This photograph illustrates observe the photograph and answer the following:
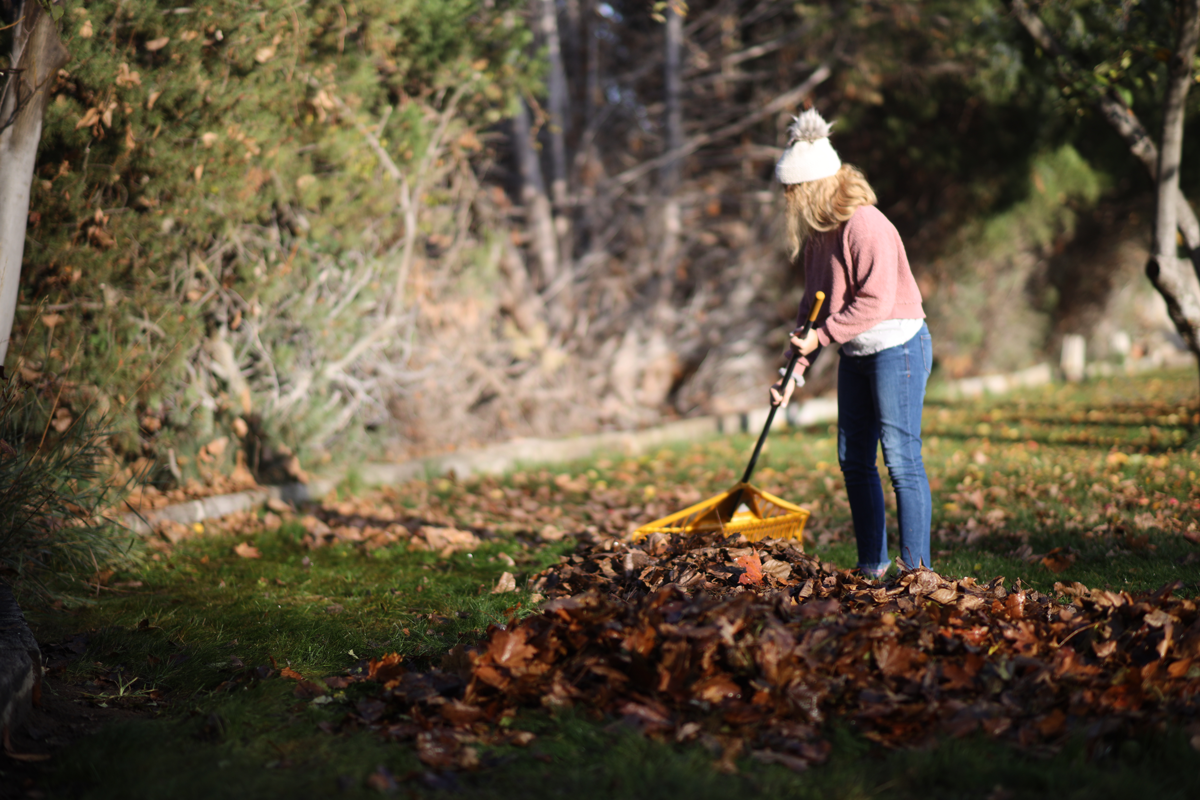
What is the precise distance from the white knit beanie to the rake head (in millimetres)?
1436

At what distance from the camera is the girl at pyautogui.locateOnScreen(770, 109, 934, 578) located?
3633 millimetres

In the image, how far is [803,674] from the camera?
2.49 meters

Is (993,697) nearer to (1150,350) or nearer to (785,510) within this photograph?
(785,510)

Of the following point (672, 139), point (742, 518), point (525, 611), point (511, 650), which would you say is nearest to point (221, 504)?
point (525, 611)

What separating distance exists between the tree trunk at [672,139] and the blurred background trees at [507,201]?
0.04 metres

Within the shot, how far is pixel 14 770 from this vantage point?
232 cm

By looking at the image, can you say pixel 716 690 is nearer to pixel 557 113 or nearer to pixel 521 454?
pixel 521 454

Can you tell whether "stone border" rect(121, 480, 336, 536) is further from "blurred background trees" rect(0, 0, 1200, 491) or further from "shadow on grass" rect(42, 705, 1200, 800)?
"shadow on grass" rect(42, 705, 1200, 800)

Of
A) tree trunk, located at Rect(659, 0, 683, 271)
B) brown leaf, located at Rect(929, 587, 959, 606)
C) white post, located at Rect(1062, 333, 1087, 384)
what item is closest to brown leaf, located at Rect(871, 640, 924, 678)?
brown leaf, located at Rect(929, 587, 959, 606)

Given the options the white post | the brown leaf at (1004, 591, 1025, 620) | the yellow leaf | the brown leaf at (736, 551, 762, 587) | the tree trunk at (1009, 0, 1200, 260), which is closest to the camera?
the brown leaf at (1004, 591, 1025, 620)

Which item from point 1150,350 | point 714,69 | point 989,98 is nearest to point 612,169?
point 714,69

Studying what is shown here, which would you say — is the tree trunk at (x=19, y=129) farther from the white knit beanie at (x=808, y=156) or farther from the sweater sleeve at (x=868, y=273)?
the sweater sleeve at (x=868, y=273)

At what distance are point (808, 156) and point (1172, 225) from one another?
4.34 metres

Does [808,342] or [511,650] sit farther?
[808,342]
